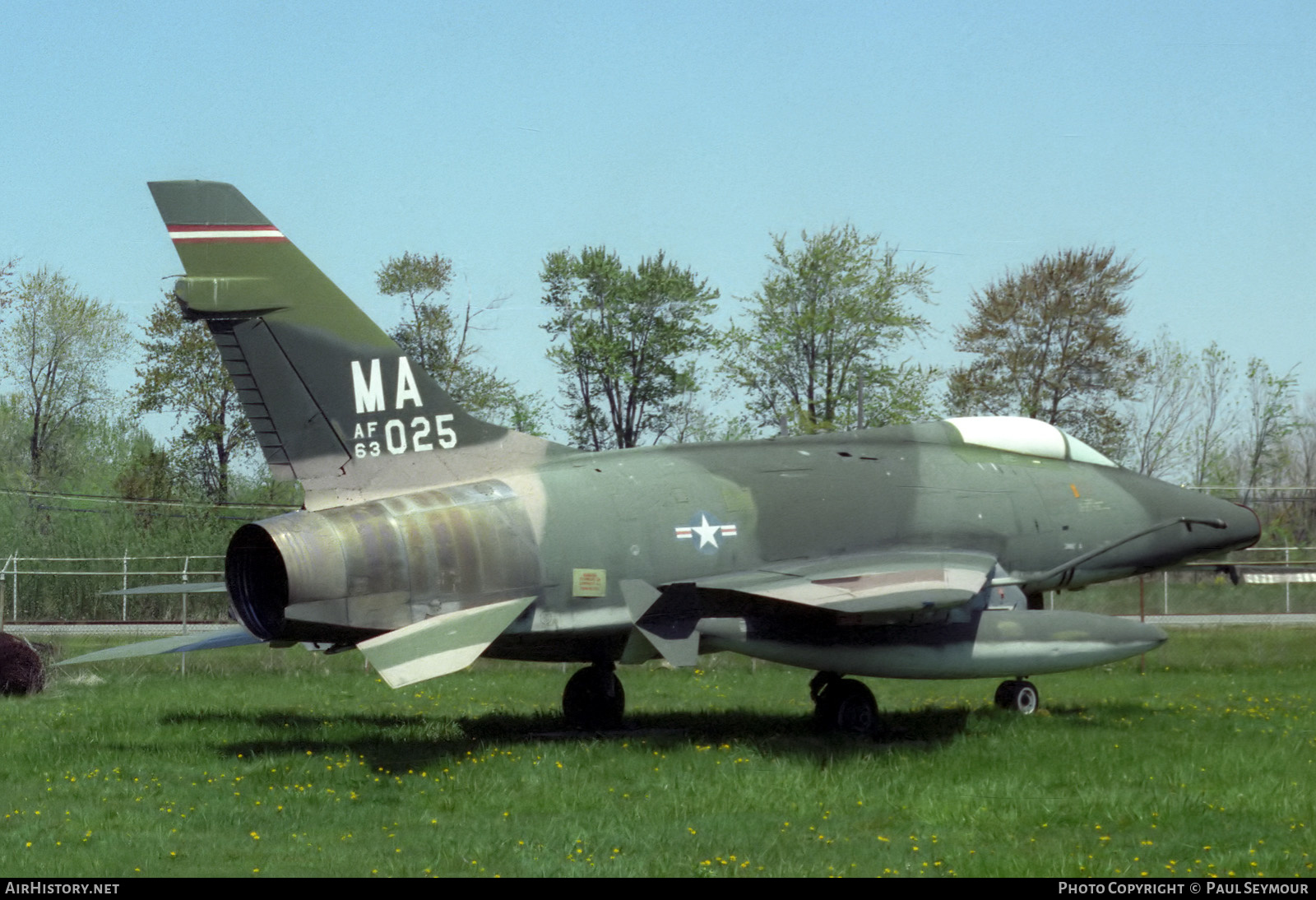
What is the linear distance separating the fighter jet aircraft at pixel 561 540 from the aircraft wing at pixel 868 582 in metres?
0.04

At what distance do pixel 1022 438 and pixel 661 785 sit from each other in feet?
24.4

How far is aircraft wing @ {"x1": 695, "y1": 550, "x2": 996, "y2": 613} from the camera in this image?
12.8m

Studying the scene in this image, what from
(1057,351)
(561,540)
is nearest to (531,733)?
(561,540)

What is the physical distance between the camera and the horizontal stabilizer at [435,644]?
11461 millimetres

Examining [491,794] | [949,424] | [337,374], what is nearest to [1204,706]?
[949,424]

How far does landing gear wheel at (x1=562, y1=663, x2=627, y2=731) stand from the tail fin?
3.22 m

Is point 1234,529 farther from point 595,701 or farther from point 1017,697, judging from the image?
point 595,701

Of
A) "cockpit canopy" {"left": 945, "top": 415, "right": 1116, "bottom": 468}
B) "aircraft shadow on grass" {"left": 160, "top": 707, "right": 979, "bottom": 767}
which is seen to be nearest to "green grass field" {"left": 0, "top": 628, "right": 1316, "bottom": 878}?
"aircraft shadow on grass" {"left": 160, "top": 707, "right": 979, "bottom": 767}

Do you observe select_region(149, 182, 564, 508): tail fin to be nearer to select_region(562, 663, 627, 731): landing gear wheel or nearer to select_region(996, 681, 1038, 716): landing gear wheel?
select_region(562, 663, 627, 731): landing gear wheel

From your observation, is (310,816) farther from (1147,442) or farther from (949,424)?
(1147,442)

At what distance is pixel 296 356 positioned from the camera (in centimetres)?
1323

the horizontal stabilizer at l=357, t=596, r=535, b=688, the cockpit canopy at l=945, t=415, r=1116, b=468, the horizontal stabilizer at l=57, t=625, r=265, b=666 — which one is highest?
the cockpit canopy at l=945, t=415, r=1116, b=468

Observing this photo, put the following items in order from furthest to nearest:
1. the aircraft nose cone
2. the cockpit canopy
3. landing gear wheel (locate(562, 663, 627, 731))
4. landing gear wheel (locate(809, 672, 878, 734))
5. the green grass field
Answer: the aircraft nose cone
the cockpit canopy
landing gear wheel (locate(562, 663, 627, 731))
landing gear wheel (locate(809, 672, 878, 734))
the green grass field

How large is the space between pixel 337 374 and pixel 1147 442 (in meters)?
44.0
